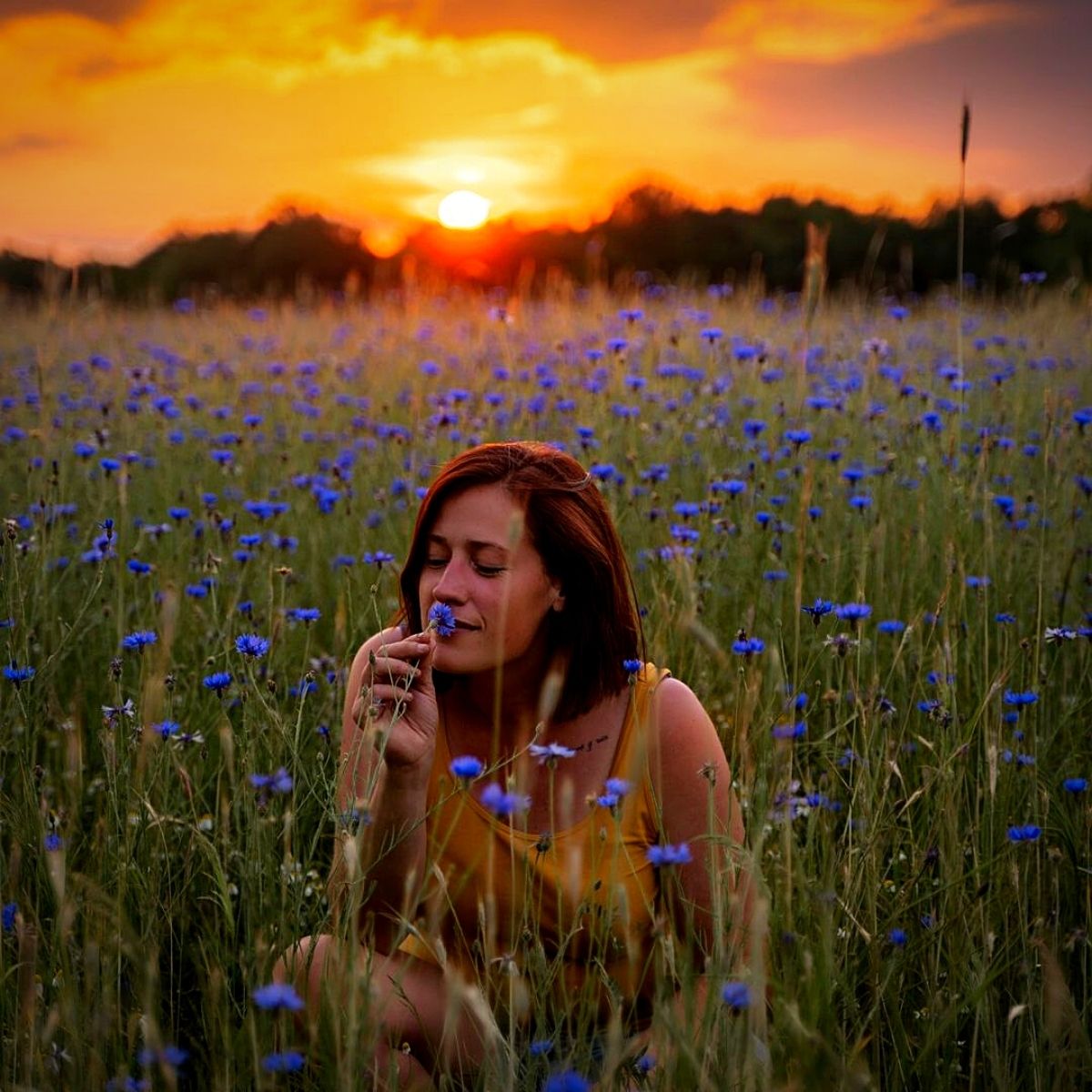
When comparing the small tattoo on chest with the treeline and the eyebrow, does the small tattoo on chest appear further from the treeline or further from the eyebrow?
the treeline

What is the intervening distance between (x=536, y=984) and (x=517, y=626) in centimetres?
62

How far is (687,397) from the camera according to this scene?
4.86m

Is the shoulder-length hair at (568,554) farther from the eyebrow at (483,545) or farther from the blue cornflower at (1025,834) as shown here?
the blue cornflower at (1025,834)

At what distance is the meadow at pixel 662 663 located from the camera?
148 cm

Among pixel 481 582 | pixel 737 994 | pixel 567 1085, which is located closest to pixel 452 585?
pixel 481 582

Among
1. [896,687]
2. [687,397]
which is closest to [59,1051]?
[896,687]

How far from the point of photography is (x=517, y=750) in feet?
5.74

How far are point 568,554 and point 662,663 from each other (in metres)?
0.52

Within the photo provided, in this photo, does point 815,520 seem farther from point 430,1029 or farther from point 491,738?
point 430,1029

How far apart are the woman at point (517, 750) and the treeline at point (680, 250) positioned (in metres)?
13.1

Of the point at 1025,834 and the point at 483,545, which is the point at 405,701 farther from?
the point at 1025,834

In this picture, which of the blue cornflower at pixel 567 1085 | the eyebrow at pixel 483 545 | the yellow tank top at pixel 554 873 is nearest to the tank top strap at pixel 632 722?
the yellow tank top at pixel 554 873

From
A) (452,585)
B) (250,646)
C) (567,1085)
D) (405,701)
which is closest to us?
(567,1085)

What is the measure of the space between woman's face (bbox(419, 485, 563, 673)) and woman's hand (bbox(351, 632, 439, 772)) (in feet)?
0.40
